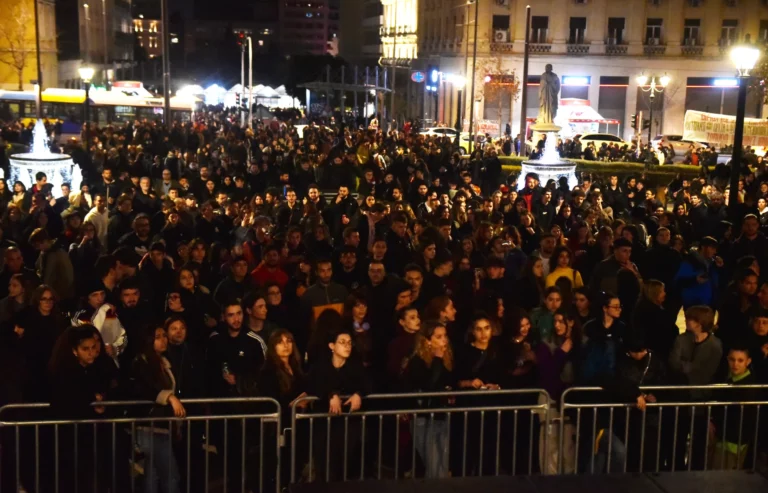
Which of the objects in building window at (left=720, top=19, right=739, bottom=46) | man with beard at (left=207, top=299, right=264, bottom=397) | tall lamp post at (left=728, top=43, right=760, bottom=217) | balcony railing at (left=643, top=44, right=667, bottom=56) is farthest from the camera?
balcony railing at (left=643, top=44, right=667, bottom=56)

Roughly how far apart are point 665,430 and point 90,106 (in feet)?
141

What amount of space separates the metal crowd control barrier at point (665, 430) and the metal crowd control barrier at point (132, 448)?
2086 millimetres

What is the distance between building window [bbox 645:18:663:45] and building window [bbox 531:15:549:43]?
19.4ft

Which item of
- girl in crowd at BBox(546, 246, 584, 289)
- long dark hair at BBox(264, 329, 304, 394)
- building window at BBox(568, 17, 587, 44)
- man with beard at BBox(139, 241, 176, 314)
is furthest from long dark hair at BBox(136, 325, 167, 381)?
building window at BBox(568, 17, 587, 44)

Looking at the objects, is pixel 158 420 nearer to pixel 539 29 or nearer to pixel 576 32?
pixel 539 29

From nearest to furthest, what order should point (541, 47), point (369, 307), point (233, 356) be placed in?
1. point (233, 356)
2. point (369, 307)
3. point (541, 47)

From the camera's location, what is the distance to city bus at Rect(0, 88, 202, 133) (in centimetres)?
4609

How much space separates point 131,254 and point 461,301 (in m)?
3.17

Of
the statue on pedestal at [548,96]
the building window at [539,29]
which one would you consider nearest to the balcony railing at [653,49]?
the building window at [539,29]

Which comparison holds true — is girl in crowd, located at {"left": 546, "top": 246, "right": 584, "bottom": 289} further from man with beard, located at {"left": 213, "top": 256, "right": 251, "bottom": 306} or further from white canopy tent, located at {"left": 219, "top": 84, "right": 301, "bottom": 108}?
white canopy tent, located at {"left": 219, "top": 84, "right": 301, "bottom": 108}

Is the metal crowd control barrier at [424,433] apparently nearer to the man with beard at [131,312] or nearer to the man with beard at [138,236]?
the man with beard at [131,312]

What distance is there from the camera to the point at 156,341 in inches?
283

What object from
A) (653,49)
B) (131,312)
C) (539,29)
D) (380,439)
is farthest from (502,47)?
(380,439)

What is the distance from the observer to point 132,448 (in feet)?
21.7
